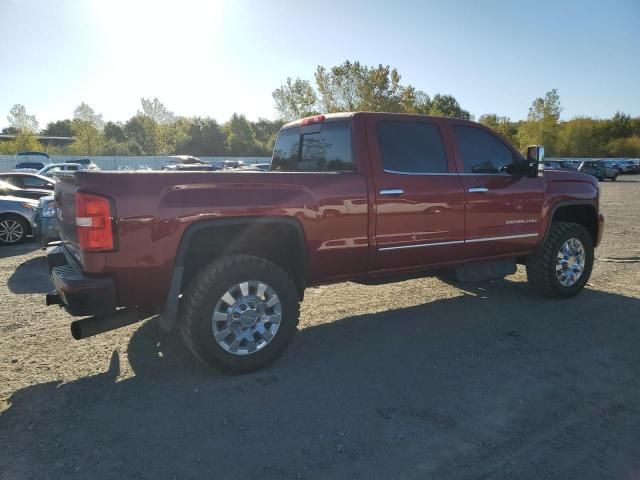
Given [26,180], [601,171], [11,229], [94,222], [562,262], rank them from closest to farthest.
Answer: [94,222] → [562,262] → [11,229] → [26,180] → [601,171]

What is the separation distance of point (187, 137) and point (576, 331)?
6050 cm

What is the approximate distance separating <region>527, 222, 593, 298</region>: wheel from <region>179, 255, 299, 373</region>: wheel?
3.28 metres

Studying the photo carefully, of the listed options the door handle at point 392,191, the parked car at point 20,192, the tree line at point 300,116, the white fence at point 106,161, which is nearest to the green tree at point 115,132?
the tree line at point 300,116

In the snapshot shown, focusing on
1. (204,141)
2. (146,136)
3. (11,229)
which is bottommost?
(11,229)

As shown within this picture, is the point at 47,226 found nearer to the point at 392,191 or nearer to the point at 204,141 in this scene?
the point at 392,191

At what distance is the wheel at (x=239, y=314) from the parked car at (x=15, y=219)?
7740mm

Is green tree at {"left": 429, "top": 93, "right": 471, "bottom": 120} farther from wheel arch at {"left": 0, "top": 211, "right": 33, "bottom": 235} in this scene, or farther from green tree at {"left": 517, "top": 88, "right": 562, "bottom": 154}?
wheel arch at {"left": 0, "top": 211, "right": 33, "bottom": 235}

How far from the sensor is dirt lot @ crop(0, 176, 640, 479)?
8.52ft

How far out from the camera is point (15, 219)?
31.6ft

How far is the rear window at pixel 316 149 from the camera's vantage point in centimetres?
430

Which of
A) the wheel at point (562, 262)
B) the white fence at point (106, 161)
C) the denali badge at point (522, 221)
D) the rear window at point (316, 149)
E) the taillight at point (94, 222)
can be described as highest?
the white fence at point (106, 161)

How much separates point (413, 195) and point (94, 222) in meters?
2.61

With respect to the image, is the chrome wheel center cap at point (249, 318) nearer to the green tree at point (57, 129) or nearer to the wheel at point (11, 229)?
the wheel at point (11, 229)

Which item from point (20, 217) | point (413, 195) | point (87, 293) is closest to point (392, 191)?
point (413, 195)
